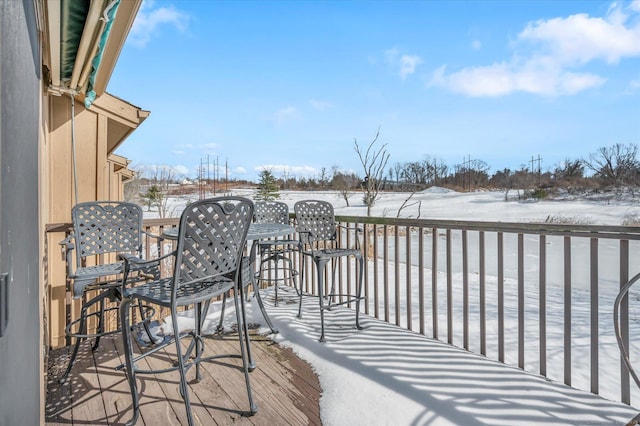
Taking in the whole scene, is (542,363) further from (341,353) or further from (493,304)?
(493,304)

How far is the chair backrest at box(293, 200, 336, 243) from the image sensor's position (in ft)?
11.3

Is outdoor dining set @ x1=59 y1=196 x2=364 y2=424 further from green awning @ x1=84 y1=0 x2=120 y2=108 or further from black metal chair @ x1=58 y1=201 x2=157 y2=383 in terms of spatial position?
green awning @ x1=84 y1=0 x2=120 y2=108

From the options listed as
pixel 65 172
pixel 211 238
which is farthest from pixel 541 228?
pixel 65 172

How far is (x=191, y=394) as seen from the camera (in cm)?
207

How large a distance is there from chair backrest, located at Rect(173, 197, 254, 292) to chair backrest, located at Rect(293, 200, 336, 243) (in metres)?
1.53

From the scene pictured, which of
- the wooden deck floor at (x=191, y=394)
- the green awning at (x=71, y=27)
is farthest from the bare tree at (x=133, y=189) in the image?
the wooden deck floor at (x=191, y=394)

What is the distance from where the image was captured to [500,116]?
17.5 m

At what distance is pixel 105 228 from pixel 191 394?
5.59ft

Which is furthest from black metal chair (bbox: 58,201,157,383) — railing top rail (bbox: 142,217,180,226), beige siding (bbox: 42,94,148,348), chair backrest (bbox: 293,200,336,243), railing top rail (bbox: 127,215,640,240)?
railing top rail (bbox: 127,215,640,240)

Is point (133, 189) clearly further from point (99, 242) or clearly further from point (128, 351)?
point (128, 351)

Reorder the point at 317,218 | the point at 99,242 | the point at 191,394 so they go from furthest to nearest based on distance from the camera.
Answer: the point at 317,218 < the point at 99,242 < the point at 191,394

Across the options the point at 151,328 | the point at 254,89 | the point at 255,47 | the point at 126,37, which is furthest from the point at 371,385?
the point at 254,89

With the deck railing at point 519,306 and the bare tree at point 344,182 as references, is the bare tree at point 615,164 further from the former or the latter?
the deck railing at point 519,306

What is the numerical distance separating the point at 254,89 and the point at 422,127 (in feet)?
33.8
